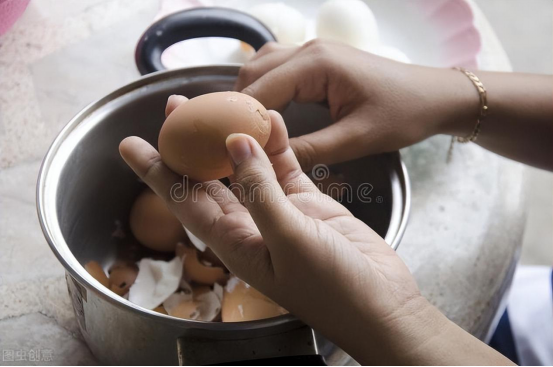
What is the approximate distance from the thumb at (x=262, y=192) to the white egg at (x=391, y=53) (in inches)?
19.3

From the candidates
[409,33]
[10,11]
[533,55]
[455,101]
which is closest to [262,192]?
[455,101]

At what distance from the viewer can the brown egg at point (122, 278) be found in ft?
2.04

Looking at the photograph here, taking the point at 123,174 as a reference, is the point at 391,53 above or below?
above

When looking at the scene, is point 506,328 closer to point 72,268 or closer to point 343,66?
point 343,66

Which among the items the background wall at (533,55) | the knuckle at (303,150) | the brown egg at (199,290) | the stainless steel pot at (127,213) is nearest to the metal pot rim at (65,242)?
the stainless steel pot at (127,213)

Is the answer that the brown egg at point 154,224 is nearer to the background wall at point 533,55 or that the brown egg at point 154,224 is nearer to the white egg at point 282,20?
the white egg at point 282,20

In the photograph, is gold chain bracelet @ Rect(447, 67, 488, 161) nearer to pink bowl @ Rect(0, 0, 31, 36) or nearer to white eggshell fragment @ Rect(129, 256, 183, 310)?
white eggshell fragment @ Rect(129, 256, 183, 310)

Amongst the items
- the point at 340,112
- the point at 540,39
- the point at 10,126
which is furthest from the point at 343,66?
the point at 540,39

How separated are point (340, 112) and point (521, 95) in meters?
0.25

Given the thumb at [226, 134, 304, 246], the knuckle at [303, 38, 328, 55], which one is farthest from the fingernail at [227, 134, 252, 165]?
the knuckle at [303, 38, 328, 55]

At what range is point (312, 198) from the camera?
18.7 inches

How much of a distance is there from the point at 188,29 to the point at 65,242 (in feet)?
1.07

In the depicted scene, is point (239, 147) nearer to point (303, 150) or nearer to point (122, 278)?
point (303, 150)

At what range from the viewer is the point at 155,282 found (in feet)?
2.05
